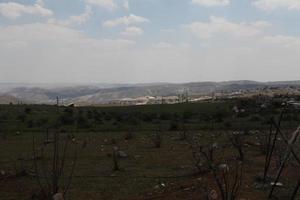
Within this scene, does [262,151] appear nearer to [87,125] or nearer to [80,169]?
[80,169]

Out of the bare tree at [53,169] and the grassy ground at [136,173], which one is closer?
the bare tree at [53,169]

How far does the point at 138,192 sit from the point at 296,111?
33164 mm

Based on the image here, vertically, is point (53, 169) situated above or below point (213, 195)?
above

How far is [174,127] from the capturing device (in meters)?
33.9

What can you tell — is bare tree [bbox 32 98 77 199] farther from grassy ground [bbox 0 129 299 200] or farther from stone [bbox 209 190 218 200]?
stone [bbox 209 190 218 200]

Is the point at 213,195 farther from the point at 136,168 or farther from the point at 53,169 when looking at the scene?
the point at 136,168

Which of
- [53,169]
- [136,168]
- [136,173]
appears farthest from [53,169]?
[136,168]

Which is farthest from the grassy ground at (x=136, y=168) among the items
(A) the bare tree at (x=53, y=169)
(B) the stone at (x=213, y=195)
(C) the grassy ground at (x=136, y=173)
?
(B) the stone at (x=213, y=195)

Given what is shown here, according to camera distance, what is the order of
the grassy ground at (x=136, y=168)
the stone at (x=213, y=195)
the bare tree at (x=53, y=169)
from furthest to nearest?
the grassy ground at (x=136, y=168) → the stone at (x=213, y=195) → the bare tree at (x=53, y=169)

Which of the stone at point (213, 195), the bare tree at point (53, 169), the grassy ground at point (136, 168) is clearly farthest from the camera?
the grassy ground at point (136, 168)

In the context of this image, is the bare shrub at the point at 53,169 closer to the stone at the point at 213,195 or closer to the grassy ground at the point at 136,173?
the grassy ground at the point at 136,173

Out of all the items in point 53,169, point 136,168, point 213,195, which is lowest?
point 136,168

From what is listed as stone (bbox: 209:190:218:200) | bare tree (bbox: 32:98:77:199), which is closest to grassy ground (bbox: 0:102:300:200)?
bare tree (bbox: 32:98:77:199)

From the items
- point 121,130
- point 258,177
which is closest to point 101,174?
point 258,177
